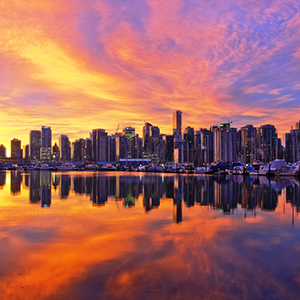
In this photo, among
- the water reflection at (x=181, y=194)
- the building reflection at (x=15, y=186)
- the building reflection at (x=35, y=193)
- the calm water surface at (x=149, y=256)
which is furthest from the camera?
the building reflection at (x=15, y=186)

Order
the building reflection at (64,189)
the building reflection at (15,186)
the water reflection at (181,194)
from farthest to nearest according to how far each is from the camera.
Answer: the building reflection at (15,186), the building reflection at (64,189), the water reflection at (181,194)

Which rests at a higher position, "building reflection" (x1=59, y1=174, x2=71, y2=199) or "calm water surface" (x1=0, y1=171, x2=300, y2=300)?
"calm water surface" (x1=0, y1=171, x2=300, y2=300)

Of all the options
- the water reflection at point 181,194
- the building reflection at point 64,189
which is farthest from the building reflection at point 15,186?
the building reflection at point 64,189

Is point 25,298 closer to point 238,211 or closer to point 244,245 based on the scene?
point 244,245

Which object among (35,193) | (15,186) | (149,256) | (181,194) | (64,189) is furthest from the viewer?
(15,186)

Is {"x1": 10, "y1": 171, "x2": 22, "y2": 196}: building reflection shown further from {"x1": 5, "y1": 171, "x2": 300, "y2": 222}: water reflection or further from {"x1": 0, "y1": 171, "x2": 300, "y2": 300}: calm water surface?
{"x1": 0, "y1": 171, "x2": 300, "y2": 300}: calm water surface

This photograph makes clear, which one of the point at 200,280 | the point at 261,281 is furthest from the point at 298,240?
the point at 200,280

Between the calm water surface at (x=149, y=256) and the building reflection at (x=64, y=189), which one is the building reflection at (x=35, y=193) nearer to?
the building reflection at (x=64, y=189)

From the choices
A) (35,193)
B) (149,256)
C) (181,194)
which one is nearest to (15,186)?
(35,193)

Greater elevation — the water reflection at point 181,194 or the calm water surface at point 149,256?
the calm water surface at point 149,256

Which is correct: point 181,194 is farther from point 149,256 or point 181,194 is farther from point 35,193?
point 149,256

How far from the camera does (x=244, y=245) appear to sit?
15.3 m

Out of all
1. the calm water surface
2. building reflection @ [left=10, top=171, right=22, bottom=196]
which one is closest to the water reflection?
building reflection @ [left=10, top=171, right=22, bottom=196]

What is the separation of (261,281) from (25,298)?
7.56 metres
